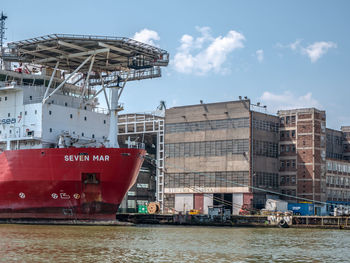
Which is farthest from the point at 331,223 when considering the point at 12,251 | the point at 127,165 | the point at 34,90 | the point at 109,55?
the point at 12,251

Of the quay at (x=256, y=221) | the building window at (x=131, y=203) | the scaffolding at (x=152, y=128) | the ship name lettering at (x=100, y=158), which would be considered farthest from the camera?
the building window at (x=131, y=203)

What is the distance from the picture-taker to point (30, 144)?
52000mm

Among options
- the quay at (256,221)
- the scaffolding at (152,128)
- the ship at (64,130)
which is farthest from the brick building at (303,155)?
the ship at (64,130)

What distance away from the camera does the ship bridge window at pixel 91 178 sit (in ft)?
157

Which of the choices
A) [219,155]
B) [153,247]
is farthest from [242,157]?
[153,247]

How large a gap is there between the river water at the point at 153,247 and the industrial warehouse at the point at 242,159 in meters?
34.6

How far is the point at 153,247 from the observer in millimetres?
32656

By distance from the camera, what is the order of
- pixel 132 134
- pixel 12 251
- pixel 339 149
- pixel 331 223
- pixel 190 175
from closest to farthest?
pixel 12 251, pixel 331 223, pixel 190 175, pixel 132 134, pixel 339 149

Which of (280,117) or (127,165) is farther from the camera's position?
(280,117)

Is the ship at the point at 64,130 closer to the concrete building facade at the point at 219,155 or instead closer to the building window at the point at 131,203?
the concrete building facade at the point at 219,155

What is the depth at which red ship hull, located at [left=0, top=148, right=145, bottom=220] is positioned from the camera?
156 feet

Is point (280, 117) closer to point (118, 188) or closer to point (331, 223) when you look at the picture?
point (331, 223)

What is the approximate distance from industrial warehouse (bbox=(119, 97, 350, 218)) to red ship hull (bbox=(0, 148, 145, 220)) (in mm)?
27740

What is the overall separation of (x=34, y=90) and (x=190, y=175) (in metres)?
31.1
